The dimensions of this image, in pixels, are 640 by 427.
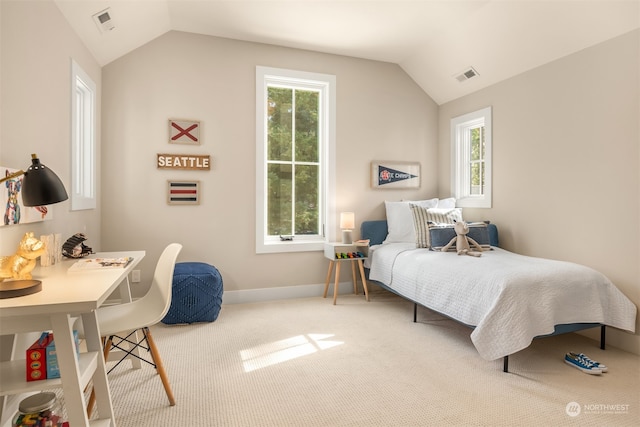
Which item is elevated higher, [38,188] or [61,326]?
[38,188]

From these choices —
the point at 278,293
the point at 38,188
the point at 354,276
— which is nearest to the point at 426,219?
the point at 354,276

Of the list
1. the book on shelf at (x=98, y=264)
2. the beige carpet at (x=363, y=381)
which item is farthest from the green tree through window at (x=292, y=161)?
the book on shelf at (x=98, y=264)

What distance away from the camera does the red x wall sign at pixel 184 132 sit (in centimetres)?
379

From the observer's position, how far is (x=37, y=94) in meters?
2.21

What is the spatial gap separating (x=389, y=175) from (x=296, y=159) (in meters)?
1.12

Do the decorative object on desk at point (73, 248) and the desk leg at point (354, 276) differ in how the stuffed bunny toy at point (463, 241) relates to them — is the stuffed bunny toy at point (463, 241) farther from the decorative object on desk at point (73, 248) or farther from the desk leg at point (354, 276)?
the decorative object on desk at point (73, 248)

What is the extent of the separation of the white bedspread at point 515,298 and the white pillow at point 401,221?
109 centimetres

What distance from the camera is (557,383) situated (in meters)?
2.27

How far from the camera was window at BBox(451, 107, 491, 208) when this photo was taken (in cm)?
411

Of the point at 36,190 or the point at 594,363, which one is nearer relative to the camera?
the point at 36,190

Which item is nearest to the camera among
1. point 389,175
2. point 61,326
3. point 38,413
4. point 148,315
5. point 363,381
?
point 61,326

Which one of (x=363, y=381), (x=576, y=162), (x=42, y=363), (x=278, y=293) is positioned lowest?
(x=363, y=381)

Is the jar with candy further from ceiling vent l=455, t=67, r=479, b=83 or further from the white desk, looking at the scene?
ceiling vent l=455, t=67, r=479, b=83

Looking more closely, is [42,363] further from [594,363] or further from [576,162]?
[576,162]
